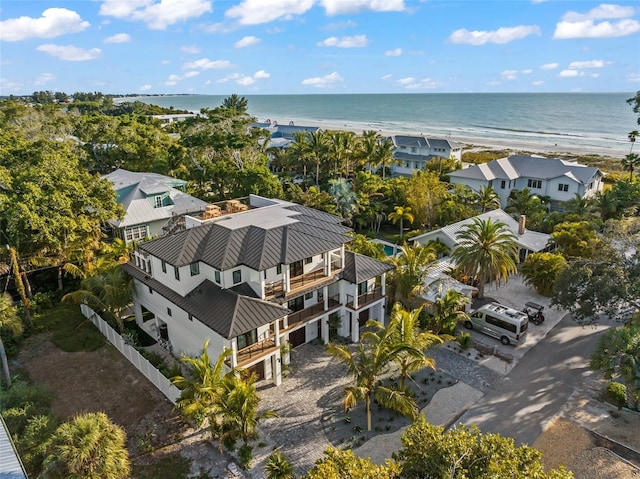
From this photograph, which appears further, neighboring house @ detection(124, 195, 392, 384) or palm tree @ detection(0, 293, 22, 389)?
palm tree @ detection(0, 293, 22, 389)

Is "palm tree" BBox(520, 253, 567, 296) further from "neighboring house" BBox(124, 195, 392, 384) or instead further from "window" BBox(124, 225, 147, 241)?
"window" BBox(124, 225, 147, 241)

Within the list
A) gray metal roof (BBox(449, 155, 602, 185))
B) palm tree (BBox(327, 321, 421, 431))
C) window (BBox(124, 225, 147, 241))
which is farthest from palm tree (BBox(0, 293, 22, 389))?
gray metal roof (BBox(449, 155, 602, 185))

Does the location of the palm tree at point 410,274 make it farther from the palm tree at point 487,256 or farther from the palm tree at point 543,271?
the palm tree at point 543,271

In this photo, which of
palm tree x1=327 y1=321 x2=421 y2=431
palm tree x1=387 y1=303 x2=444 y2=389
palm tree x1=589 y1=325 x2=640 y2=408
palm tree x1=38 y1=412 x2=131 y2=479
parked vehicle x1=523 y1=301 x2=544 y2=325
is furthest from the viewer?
parked vehicle x1=523 y1=301 x2=544 y2=325

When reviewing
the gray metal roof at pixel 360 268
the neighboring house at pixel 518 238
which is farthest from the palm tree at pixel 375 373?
the neighboring house at pixel 518 238

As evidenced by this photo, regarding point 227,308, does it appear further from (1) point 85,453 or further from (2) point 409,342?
(1) point 85,453
